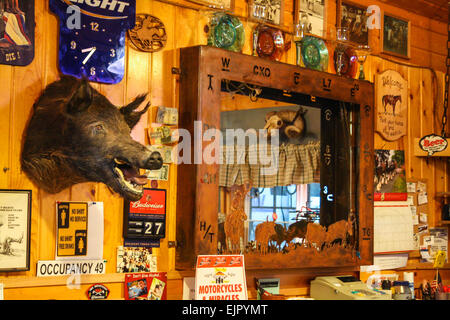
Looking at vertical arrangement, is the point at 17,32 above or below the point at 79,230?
above

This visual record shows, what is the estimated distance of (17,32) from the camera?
277 cm

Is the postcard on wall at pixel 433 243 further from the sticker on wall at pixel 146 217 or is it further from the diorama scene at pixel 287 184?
the sticker on wall at pixel 146 217

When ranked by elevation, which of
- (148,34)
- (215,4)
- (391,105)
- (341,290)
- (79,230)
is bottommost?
(341,290)

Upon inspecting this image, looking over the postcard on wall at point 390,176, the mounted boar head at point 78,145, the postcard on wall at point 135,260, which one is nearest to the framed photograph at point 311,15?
the postcard on wall at point 390,176

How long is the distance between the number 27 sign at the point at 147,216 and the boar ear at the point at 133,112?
350mm

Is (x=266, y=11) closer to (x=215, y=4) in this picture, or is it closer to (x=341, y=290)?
(x=215, y=4)

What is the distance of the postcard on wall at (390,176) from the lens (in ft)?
14.6

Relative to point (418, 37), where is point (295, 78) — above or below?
below

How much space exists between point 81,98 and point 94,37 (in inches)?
14.8

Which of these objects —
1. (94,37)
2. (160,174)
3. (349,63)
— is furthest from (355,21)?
(94,37)

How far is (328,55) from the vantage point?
4.14 meters
